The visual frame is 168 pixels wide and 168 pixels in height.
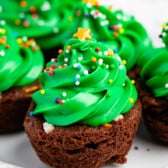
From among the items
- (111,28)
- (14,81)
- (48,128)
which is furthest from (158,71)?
(14,81)

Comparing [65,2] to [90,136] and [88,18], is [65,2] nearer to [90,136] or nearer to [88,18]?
[88,18]

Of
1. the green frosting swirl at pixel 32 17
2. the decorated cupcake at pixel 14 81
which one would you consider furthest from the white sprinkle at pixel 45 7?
the decorated cupcake at pixel 14 81

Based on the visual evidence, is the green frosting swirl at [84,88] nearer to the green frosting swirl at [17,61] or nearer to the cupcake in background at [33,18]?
the green frosting swirl at [17,61]

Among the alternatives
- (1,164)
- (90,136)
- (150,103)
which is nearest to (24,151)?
(1,164)

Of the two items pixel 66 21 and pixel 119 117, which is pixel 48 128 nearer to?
pixel 119 117

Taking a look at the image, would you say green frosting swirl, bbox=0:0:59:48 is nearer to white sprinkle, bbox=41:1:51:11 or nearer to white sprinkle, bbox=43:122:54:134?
white sprinkle, bbox=41:1:51:11

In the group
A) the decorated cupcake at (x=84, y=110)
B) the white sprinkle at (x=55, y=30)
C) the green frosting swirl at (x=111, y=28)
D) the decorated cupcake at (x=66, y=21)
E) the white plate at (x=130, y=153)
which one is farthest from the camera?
the white sprinkle at (x=55, y=30)
